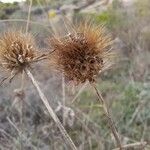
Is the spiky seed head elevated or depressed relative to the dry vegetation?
elevated

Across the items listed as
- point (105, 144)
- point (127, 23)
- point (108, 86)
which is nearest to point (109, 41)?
point (105, 144)

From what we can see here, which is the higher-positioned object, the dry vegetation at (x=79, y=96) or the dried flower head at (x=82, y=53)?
the dried flower head at (x=82, y=53)

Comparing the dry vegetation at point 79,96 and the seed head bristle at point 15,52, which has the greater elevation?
the seed head bristle at point 15,52

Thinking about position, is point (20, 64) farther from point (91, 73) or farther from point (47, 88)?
point (47, 88)

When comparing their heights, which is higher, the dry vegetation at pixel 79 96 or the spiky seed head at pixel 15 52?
the spiky seed head at pixel 15 52
